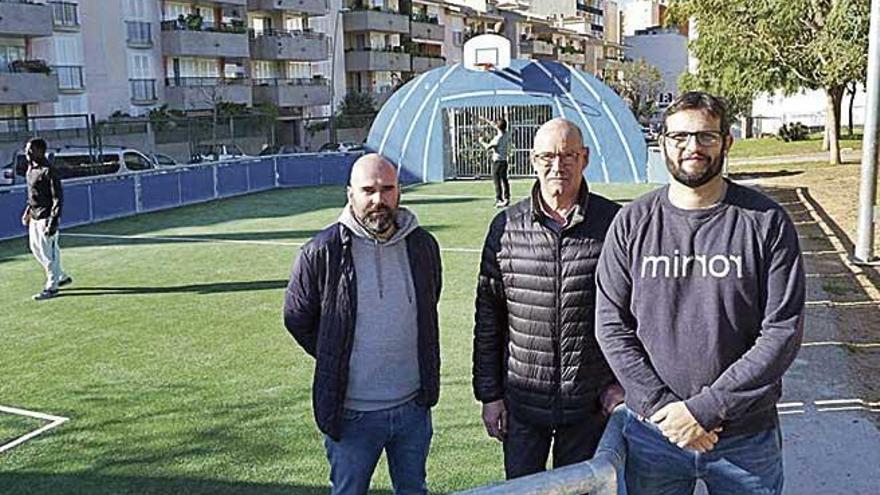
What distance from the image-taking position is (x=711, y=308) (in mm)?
2691

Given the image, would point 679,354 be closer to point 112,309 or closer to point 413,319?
point 413,319

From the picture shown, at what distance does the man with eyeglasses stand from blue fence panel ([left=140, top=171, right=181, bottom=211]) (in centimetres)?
1791

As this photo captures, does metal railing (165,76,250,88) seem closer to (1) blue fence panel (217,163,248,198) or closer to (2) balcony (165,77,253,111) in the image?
(2) balcony (165,77,253,111)

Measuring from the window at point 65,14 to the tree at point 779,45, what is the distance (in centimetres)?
2449

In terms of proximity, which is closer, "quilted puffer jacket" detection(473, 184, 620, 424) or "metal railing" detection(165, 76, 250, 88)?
"quilted puffer jacket" detection(473, 184, 620, 424)

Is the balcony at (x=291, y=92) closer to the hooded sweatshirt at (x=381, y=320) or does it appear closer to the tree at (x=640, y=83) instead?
the tree at (x=640, y=83)

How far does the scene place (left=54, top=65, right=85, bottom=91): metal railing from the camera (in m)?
35.8

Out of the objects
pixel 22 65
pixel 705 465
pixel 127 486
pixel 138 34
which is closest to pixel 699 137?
pixel 705 465

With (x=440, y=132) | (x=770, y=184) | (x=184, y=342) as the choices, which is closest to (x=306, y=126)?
(x=440, y=132)

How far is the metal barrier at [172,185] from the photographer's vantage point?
16984 millimetres

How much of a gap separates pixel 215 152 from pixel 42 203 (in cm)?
2449

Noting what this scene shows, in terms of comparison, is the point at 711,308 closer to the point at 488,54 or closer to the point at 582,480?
the point at 582,480

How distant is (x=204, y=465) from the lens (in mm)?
5164

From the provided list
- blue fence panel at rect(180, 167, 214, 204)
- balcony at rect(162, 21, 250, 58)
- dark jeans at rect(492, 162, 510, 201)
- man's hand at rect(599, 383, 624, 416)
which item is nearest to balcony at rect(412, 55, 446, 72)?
balcony at rect(162, 21, 250, 58)
